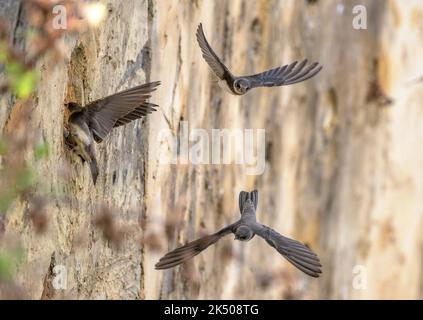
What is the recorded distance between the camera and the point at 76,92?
3.62 metres

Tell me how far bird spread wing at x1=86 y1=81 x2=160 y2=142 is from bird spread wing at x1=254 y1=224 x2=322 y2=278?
0.54 m

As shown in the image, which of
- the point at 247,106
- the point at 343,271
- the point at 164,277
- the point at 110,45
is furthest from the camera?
the point at 343,271

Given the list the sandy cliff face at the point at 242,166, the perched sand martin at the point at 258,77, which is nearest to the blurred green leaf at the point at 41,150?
the sandy cliff face at the point at 242,166

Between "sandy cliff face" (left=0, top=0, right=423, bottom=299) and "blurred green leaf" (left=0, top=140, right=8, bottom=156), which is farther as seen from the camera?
"sandy cliff face" (left=0, top=0, right=423, bottom=299)

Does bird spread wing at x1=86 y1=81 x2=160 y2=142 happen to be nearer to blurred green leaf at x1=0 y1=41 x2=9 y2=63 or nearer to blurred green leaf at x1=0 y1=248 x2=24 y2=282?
blurred green leaf at x1=0 y1=248 x2=24 y2=282

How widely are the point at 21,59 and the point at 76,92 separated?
866 mm

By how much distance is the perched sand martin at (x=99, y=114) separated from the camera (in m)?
3.36

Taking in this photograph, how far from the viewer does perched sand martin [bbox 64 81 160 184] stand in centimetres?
336

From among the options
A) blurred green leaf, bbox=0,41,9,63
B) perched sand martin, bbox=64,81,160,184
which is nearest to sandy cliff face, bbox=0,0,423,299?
perched sand martin, bbox=64,81,160,184

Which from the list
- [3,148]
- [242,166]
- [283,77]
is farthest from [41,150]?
[242,166]

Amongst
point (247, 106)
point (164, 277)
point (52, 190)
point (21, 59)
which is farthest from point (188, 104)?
point (21, 59)

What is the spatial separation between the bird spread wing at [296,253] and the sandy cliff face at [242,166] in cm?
45

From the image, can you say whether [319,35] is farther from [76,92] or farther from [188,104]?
[76,92]

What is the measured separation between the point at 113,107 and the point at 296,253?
25.6 inches
